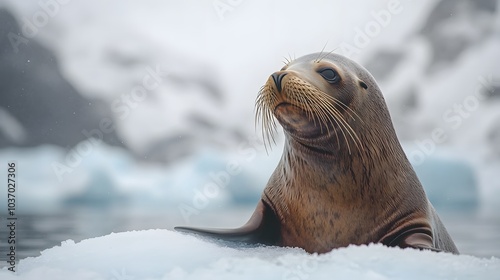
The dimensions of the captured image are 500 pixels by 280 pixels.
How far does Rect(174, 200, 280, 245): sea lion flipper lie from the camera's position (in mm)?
4105

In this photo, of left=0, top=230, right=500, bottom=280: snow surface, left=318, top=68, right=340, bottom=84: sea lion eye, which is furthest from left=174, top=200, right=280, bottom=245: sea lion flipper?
left=318, top=68, right=340, bottom=84: sea lion eye

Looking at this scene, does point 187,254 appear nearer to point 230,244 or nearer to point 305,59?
point 230,244

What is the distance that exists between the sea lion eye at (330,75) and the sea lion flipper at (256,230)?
1070 millimetres

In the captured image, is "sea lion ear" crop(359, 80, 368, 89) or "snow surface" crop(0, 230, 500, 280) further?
"sea lion ear" crop(359, 80, 368, 89)

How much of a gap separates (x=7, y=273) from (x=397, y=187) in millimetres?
2500

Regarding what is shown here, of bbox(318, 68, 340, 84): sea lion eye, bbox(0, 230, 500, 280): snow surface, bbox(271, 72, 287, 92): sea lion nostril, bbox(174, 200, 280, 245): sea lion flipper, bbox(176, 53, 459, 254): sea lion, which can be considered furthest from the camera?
bbox(174, 200, 280, 245): sea lion flipper

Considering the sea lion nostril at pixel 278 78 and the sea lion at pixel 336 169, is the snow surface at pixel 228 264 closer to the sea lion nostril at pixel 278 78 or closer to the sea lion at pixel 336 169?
the sea lion at pixel 336 169

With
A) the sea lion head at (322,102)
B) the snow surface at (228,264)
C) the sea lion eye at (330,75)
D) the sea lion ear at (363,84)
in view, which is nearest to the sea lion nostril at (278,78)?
the sea lion head at (322,102)

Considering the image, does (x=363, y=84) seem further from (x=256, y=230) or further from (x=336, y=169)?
(x=256, y=230)

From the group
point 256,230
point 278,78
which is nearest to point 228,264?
point 256,230

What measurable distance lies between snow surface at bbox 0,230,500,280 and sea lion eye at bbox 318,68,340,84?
46.0 inches

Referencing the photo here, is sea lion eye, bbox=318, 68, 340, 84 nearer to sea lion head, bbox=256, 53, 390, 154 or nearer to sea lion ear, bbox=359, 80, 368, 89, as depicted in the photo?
sea lion head, bbox=256, 53, 390, 154

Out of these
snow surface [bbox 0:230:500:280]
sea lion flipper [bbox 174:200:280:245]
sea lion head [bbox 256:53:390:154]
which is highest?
sea lion head [bbox 256:53:390:154]

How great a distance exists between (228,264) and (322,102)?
1.24 metres
